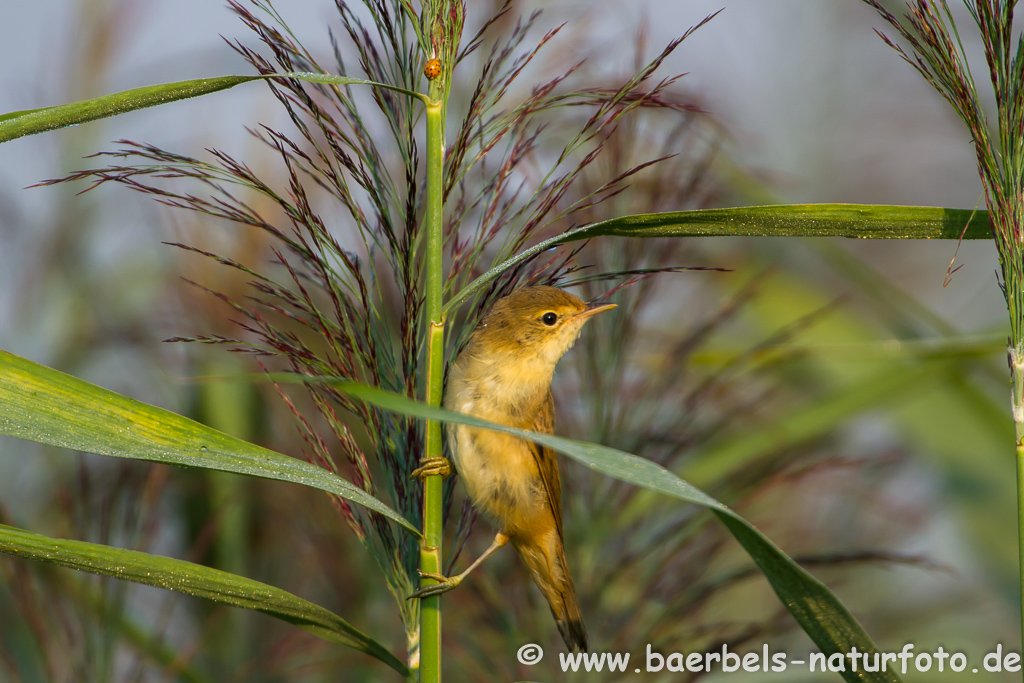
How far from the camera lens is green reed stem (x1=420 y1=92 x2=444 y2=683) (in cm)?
78

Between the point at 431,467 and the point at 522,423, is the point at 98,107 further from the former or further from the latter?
the point at 522,423

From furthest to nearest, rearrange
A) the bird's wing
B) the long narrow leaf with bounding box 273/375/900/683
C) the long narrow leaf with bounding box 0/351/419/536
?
the bird's wing < the long narrow leaf with bounding box 0/351/419/536 < the long narrow leaf with bounding box 273/375/900/683

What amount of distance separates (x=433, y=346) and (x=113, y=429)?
29 cm

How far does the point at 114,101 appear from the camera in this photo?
0.67 m

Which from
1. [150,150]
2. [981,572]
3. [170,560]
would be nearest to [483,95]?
[150,150]

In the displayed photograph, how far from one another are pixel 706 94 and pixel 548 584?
48.6 inches

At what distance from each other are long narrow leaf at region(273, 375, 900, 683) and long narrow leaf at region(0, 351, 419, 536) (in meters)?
0.11

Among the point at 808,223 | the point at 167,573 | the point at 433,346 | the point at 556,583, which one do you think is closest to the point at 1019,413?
the point at 808,223

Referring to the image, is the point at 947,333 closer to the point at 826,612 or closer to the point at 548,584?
the point at 548,584

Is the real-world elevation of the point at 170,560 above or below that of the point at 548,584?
below

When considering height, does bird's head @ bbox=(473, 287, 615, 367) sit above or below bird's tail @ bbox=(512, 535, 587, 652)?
above

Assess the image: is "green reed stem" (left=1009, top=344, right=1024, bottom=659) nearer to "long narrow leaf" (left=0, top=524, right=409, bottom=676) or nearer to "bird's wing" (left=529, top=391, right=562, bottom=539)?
"long narrow leaf" (left=0, top=524, right=409, bottom=676)

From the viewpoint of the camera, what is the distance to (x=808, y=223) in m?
0.70

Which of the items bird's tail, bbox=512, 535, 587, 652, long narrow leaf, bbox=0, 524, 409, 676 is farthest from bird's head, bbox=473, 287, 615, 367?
long narrow leaf, bbox=0, 524, 409, 676
